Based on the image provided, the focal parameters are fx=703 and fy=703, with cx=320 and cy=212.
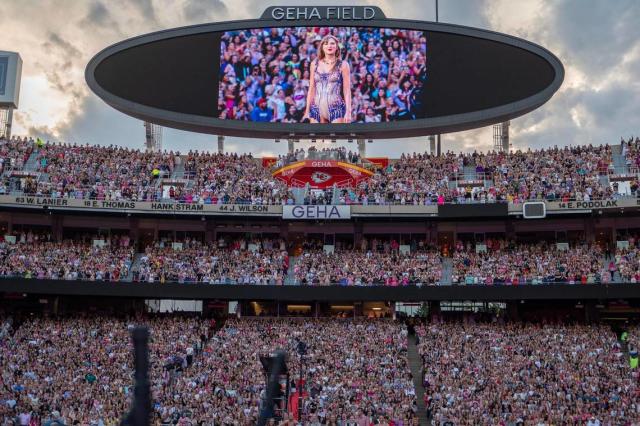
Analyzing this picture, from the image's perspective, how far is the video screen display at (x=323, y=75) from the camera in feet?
166

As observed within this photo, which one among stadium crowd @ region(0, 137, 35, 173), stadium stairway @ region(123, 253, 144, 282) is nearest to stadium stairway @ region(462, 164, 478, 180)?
stadium stairway @ region(123, 253, 144, 282)

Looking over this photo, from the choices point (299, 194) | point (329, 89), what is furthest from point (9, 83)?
point (329, 89)

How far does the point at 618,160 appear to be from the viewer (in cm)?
4800

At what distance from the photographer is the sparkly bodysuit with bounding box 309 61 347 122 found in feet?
166

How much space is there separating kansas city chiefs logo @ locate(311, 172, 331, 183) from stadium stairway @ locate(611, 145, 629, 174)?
19.7m

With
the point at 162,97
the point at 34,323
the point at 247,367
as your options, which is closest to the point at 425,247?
the point at 247,367

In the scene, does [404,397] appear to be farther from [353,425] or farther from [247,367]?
[247,367]

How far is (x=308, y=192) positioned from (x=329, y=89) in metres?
8.12

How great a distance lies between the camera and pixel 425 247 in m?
48.2

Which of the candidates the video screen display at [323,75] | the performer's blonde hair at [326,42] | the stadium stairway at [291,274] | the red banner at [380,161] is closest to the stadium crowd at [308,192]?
the red banner at [380,161]

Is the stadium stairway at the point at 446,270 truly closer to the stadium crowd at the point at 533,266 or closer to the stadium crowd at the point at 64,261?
the stadium crowd at the point at 533,266

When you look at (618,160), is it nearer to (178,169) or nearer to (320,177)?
(320,177)

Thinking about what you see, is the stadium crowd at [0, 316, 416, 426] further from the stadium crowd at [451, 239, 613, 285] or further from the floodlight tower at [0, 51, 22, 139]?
the floodlight tower at [0, 51, 22, 139]

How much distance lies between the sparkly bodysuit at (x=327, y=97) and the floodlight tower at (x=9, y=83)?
74.8ft
